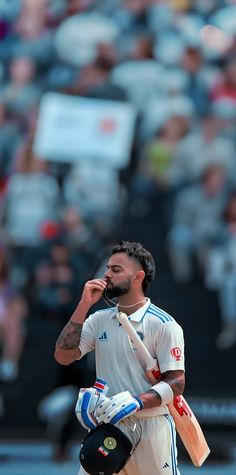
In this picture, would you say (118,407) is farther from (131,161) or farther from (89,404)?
(131,161)

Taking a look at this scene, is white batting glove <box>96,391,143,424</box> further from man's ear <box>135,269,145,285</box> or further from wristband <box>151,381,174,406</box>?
man's ear <box>135,269,145,285</box>

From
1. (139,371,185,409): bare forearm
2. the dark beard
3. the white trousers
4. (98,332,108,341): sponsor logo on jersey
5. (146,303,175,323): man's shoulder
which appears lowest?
the white trousers

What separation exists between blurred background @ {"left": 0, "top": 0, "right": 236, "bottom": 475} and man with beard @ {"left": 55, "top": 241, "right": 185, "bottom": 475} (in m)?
5.86

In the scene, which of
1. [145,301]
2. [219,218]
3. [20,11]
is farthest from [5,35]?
[145,301]

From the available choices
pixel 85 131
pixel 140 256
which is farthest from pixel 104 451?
pixel 85 131

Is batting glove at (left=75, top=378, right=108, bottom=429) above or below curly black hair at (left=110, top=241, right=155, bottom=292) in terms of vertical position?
below

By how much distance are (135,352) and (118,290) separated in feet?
1.06

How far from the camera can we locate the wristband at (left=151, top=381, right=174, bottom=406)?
551 centimetres

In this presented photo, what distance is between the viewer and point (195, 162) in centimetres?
1223

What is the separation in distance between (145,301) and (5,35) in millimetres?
8188

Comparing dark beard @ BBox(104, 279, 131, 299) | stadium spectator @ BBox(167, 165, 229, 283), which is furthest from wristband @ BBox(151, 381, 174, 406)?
stadium spectator @ BBox(167, 165, 229, 283)

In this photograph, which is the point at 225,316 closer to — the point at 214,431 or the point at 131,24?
the point at 214,431

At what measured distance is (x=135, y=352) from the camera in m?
5.61

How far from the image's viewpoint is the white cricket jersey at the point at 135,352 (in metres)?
5.60
